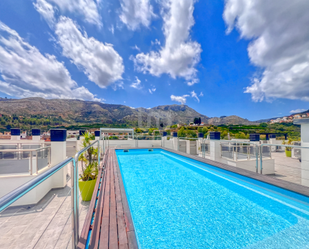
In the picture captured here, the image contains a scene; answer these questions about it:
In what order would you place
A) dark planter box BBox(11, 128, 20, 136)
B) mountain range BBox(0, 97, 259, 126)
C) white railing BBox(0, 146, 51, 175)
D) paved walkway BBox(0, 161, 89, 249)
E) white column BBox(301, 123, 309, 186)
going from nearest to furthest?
paved walkway BBox(0, 161, 89, 249), white column BBox(301, 123, 309, 186), white railing BBox(0, 146, 51, 175), dark planter box BBox(11, 128, 20, 136), mountain range BBox(0, 97, 259, 126)

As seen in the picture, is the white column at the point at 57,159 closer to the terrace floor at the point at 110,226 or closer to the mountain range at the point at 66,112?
the terrace floor at the point at 110,226

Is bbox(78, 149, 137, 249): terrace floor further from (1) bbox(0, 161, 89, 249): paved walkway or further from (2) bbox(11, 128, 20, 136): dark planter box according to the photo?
(2) bbox(11, 128, 20, 136): dark planter box

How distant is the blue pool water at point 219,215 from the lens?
6.07 feet

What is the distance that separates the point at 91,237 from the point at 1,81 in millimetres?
85289

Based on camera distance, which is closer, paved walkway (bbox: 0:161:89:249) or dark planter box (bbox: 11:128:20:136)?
paved walkway (bbox: 0:161:89:249)

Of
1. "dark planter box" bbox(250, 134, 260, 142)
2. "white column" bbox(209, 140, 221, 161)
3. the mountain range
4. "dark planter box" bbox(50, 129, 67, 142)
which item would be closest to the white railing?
"dark planter box" bbox(50, 129, 67, 142)

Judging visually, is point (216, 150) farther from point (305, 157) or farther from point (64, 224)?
point (64, 224)

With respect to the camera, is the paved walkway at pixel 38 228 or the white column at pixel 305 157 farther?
the white column at pixel 305 157

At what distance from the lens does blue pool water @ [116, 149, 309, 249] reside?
1.85m

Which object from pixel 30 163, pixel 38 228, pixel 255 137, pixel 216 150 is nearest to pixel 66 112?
pixel 30 163

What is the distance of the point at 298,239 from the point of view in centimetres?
183

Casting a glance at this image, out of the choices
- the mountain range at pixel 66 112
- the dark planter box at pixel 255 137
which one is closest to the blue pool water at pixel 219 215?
the dark planter box at pixel 255 137

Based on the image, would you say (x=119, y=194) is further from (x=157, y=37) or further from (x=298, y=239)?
(x=157, y=37)

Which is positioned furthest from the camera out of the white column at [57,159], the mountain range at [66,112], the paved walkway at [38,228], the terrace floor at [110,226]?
the mountain range at [66,112]
